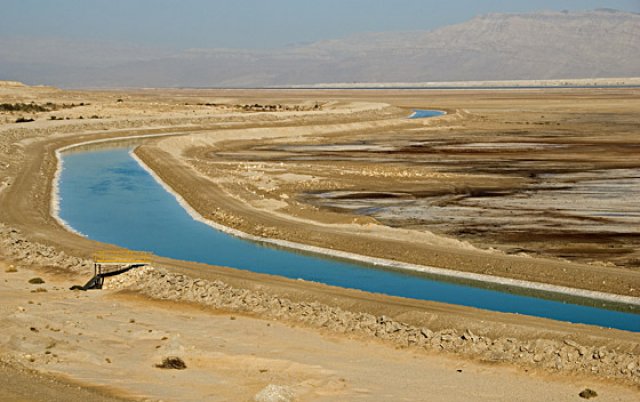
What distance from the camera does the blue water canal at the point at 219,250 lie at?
76.5 feet

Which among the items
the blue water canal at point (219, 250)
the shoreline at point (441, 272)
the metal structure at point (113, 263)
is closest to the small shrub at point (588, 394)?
the blue water canal at point (219, 250)

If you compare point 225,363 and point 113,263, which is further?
point 113,263

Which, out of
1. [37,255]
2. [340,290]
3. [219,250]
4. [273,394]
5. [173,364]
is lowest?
[219,250]

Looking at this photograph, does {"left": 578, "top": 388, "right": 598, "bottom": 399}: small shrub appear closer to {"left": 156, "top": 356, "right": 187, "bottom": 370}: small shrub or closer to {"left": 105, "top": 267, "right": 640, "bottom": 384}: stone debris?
{"left": 105, "top": 267, "right": 640, "bottom": 384}: stone debris

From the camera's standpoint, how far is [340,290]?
23125 millimetres

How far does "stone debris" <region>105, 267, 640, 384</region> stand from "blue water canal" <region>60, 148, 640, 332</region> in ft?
13.2

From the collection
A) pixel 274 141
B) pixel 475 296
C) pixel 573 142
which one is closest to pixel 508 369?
pixel 475 296

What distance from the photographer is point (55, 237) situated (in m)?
30.2

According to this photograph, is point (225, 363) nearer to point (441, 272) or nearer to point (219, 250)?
point (441, 272)

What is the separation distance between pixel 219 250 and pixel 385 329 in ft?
40.4

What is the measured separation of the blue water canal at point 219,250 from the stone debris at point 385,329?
402 centimetres

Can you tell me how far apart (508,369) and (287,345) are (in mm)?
4719

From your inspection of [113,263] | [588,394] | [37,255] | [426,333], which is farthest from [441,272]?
[37,255]

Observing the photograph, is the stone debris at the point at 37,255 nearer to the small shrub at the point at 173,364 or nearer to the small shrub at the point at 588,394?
the small shrub at the point at 173,364
